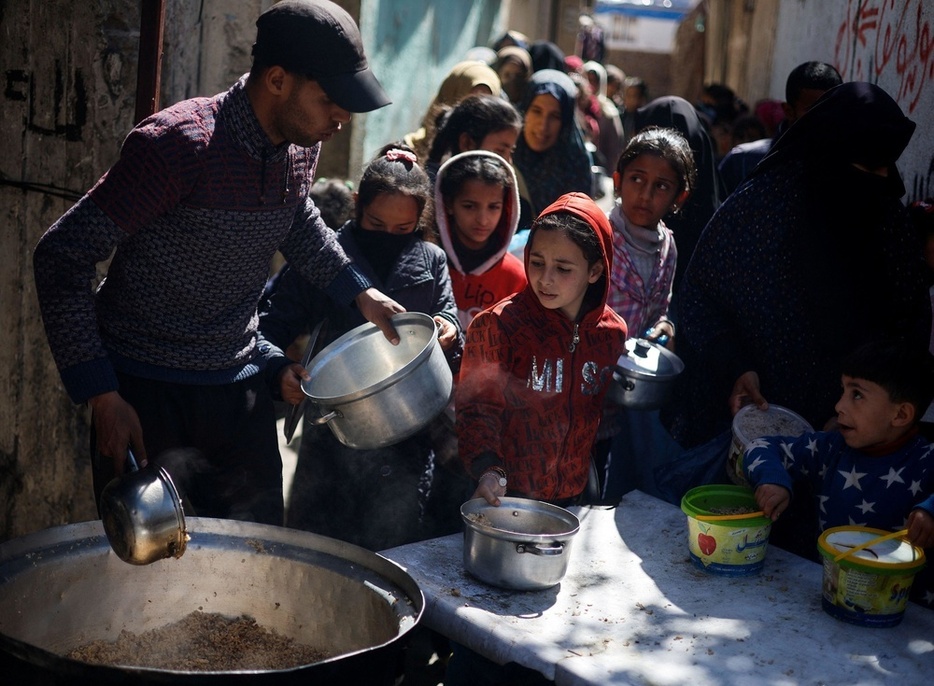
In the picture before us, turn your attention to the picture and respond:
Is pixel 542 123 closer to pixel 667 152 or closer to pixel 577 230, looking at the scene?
pixel 667 152

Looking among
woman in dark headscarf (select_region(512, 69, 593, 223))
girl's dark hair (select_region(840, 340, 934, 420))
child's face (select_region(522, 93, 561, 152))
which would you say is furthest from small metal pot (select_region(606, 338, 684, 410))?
child's face (select_region(522, 93, 561, 152))

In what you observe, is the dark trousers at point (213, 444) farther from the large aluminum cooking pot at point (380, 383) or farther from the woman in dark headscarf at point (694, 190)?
the woman in dark headscarf at point (694, 190)

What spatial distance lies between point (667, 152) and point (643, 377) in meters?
1.07

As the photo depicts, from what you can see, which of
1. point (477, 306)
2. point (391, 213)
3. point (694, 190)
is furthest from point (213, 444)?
point (694, 190)

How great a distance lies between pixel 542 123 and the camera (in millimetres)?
5758

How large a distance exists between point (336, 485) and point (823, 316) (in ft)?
5.76

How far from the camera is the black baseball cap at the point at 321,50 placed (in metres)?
2.60

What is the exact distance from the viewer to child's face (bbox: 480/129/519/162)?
457 centimetres

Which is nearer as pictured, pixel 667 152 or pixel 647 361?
pixel 647 361

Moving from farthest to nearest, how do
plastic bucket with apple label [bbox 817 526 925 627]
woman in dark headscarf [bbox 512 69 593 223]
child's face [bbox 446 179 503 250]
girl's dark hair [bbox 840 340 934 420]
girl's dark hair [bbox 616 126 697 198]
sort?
1. woman in dark headscarf [bbox 512 69 593 223]
2. girl's dark hair [bbox 616 126 697 198]
3. child's face [bbox 446 179 503 250]
4. girl's dark hair [bbox 840 340 934 420]
5. plastic bucket with apple label [bbox 817 526 925 627]

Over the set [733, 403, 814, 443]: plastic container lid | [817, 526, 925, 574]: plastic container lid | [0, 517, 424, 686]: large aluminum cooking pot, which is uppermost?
[733, 403, 814, 443]: plastic container lid

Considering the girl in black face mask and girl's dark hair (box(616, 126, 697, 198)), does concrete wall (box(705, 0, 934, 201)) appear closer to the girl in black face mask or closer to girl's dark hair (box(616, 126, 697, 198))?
girl's dark hair (box(616, 126, 697, 198))

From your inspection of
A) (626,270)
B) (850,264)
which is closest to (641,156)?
(626,270)

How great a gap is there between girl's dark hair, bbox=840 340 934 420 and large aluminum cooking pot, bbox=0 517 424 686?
1397mm
